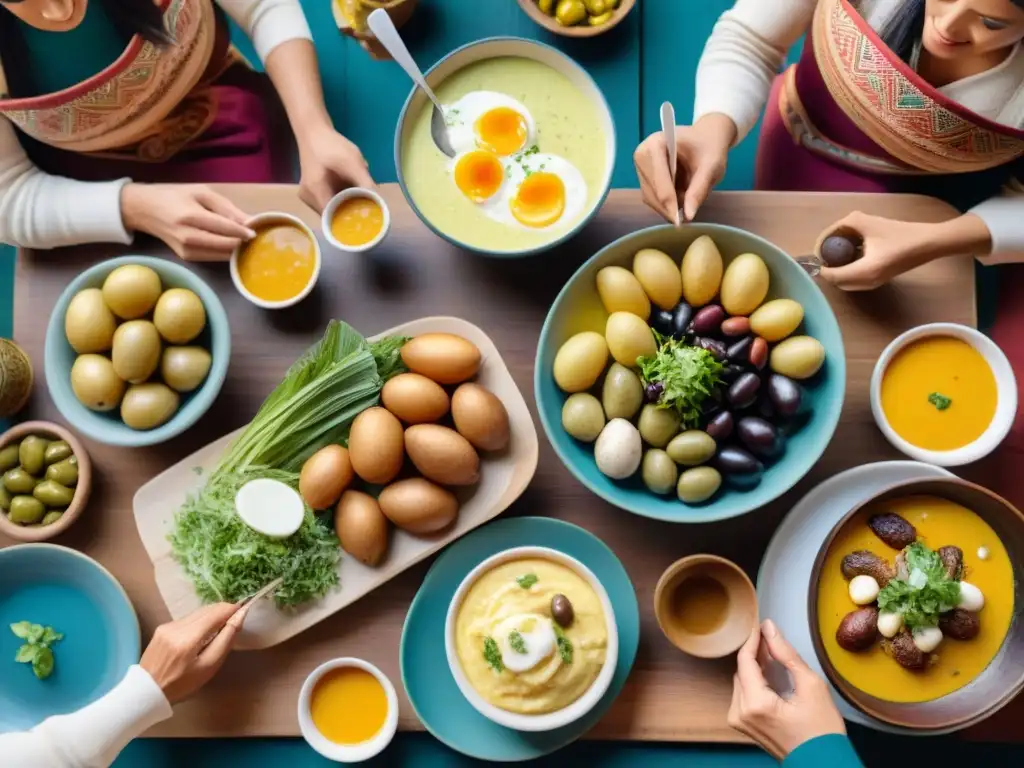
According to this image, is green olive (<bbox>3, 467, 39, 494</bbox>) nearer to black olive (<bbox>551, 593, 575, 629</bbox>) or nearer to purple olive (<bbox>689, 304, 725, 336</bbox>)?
black olive (<bbox>551, 593, 575, 629</bbox>)

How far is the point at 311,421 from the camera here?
4.52ft

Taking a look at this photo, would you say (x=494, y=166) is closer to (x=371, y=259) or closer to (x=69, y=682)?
(x=371, y=259)

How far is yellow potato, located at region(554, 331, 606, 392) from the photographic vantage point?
1.30m

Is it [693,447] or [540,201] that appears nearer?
[693,447]

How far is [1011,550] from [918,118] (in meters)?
0.69

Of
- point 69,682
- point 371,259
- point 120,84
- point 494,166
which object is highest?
point 120,84

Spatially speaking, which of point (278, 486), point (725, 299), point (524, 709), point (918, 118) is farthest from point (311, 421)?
point (918, 118)

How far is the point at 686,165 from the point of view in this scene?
1409mm

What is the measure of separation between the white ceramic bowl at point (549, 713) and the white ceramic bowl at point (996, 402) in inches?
20.9

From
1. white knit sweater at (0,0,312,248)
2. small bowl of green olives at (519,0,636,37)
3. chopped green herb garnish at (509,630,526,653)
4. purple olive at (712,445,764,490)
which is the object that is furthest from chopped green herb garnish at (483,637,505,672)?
small bowl of green olives at (519,0,636,37)

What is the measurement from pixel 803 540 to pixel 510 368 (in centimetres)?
56

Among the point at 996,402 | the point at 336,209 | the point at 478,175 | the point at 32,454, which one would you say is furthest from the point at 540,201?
the point at 32,454

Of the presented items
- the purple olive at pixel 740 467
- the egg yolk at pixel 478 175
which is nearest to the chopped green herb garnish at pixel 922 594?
the purple olive at pixel 740 467

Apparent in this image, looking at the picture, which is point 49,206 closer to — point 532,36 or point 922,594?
point 532,36
